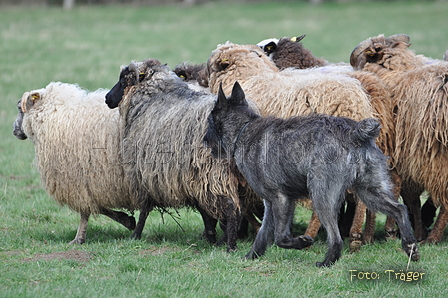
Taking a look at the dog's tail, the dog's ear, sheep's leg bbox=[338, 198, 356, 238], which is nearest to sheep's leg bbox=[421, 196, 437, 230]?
sheep's leg bbox=[338, 198, 356, 238]

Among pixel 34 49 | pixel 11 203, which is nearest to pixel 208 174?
pixel 11 203

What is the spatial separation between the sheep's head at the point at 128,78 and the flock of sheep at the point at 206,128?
0.01 metres

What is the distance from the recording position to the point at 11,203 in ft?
29.2

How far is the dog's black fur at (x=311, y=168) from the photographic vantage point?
18.0ft

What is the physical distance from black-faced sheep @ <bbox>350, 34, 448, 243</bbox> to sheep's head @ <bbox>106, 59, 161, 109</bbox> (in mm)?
2959

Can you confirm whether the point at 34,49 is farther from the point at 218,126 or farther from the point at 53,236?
the point at 218,126

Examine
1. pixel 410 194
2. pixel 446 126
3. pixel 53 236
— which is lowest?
pixel 53 236

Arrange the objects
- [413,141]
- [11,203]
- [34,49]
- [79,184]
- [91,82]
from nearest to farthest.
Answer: [413,141] → [79,184] → [11,203] → [91,82] → [34,49]

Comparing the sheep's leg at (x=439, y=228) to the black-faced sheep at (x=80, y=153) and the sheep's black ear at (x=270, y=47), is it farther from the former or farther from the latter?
the sheep's black ear at (x=270, y=47)

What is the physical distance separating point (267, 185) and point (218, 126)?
0.89m

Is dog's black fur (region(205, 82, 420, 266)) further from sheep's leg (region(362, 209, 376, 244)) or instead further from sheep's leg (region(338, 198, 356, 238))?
sheep's leg (region(338, 198, 356, 238))

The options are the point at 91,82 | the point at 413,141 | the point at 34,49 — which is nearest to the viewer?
the point at 413,141

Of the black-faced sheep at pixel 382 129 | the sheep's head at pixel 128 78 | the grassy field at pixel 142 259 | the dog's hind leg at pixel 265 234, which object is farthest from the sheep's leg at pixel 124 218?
the black-faced sheep at pixel 382 129

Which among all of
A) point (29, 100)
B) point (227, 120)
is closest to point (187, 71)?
point (29, 100)
